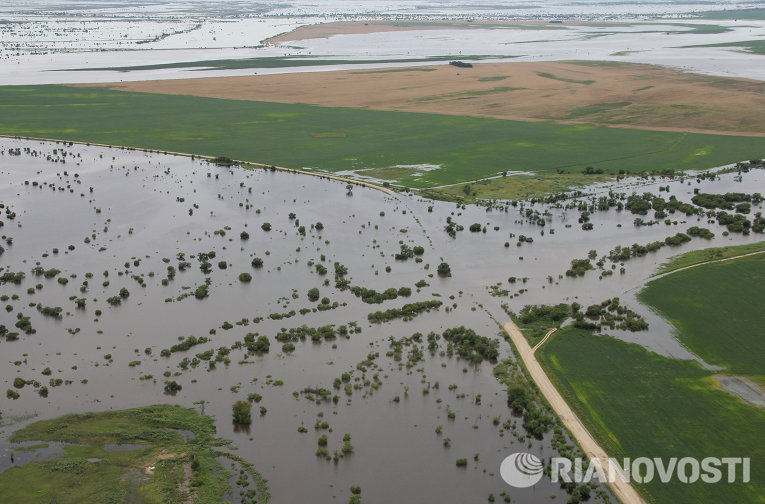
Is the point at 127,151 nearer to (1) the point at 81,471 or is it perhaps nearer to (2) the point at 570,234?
(2) the point at 570,234

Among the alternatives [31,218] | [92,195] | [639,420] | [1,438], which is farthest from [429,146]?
[1,438]

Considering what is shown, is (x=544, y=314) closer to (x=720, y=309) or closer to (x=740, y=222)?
(x=720, y=309)

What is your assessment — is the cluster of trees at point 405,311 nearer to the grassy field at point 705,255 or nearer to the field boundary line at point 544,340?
the field boundary line at point 544,340

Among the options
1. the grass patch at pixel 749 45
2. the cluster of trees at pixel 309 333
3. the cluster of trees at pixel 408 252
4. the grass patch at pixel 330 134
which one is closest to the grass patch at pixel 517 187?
the cluster of trees at pixel 408 252

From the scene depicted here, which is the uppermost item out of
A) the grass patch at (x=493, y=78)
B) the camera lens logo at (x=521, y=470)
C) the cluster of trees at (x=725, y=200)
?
the grass patch at (x=493, y=78)

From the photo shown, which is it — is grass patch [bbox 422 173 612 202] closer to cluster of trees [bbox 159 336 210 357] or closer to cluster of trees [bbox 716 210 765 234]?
cluster of trees [bbox 716 210 765 234]

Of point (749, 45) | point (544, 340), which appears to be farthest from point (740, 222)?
point (749, 45)

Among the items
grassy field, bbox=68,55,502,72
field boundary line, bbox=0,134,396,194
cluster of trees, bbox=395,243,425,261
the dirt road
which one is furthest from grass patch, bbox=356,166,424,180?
grassy field, bbox=68,55,502,72

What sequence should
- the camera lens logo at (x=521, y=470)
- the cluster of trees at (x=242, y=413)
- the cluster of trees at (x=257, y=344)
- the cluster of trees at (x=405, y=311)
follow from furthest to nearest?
1. the cluster of trees at (x=405, y=311)
2. the cluster of trees at (x=257, y=344)
3. the cluster of trees at (x=242, y=413)
4. the camera lens logo at (x=521, y=470)
